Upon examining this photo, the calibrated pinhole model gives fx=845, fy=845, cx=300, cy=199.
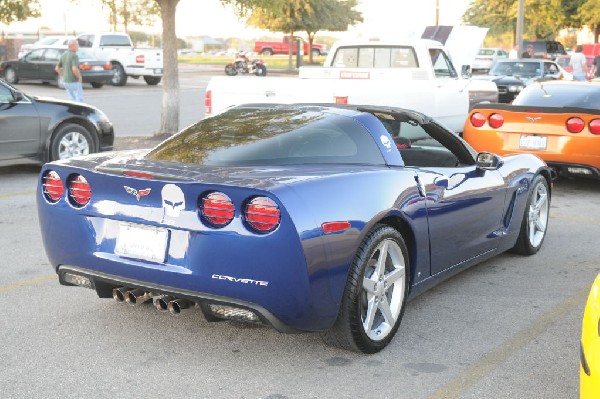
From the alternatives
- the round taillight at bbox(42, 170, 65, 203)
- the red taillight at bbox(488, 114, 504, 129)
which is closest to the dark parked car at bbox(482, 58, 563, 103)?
the red taillight at bbox(488, 114, 504, 129)

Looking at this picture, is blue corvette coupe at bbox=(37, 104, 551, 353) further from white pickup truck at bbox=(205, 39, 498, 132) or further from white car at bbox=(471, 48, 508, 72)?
white car at bbox=(471, 48, 508, 72)

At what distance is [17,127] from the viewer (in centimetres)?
1039

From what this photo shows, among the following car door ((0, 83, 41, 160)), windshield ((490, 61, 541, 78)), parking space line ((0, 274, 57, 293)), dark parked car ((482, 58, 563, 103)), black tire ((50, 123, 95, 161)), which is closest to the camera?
parking space line ((0, 274, 57, 293))

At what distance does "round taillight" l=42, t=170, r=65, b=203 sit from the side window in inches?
412

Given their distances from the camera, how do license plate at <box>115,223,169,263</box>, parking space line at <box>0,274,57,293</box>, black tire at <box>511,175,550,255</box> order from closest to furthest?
license plate at <box>115,223,169,263</box>
parking space line at <box>0,274,57,293</box>
black tire at <box>511,175,550,255</box>

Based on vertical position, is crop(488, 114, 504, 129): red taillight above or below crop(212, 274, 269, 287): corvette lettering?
above

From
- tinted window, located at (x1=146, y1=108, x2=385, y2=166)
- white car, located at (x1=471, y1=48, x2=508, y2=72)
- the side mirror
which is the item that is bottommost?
the side mirror

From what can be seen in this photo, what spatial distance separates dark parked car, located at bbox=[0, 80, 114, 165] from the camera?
1036 centimetres

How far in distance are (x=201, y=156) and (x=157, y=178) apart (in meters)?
0.58

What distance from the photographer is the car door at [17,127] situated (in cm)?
1028

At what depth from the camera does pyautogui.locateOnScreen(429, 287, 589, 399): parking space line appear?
4.11 metres

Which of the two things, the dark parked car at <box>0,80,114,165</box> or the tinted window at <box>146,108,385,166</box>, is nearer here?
the tinted window at <box>146,108,385,166</box>

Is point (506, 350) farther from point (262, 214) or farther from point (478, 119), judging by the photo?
point (478, 119)

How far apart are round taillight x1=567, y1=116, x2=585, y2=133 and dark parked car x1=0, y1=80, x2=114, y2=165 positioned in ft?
20.1
